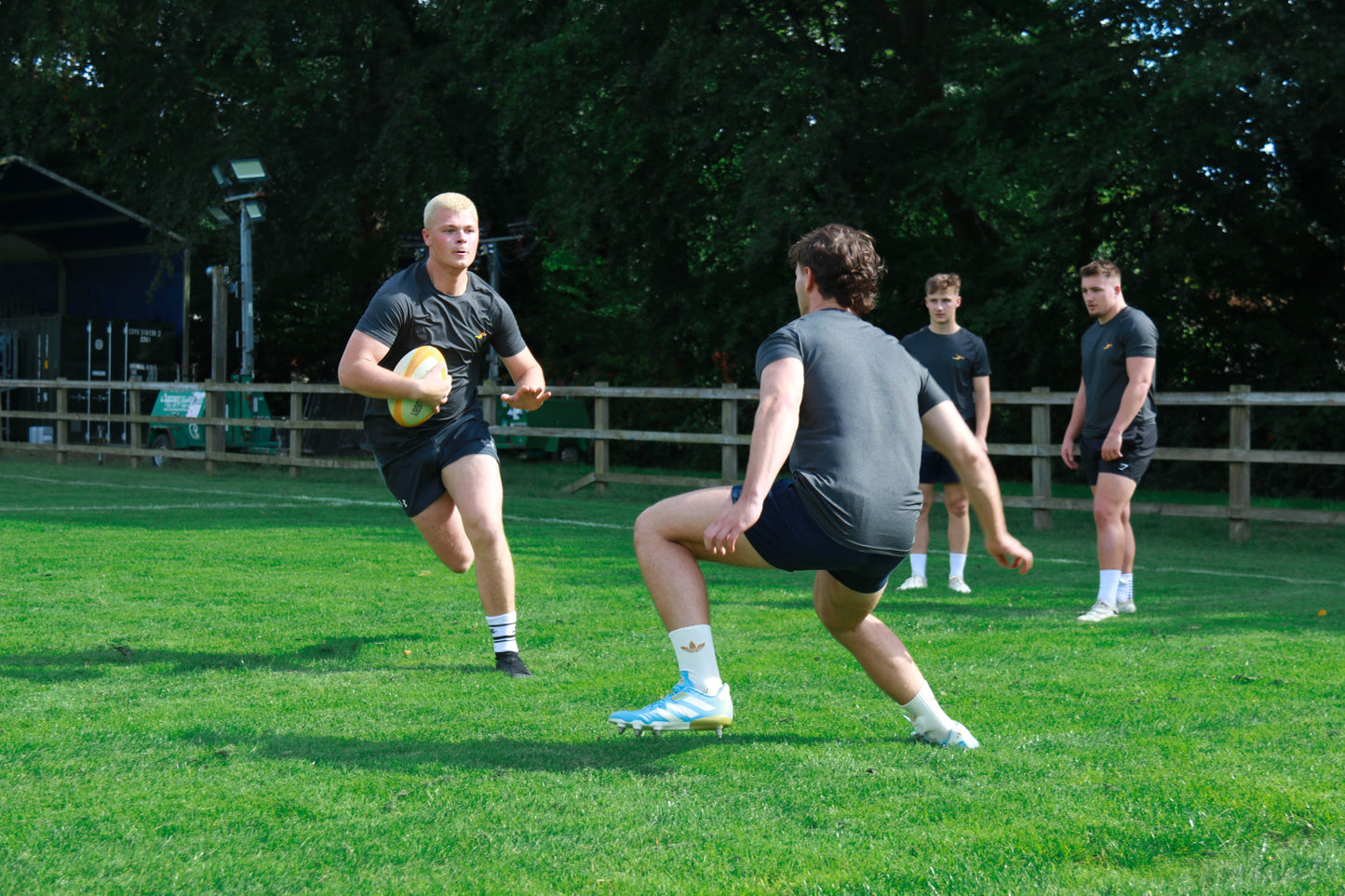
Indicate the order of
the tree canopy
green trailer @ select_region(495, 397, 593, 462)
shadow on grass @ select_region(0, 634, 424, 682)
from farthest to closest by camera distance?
green trailer @ select_region(495, 397, 593, 462) → the tree canopy → shadow on grass @ select_region(0, 634, 424, 682)

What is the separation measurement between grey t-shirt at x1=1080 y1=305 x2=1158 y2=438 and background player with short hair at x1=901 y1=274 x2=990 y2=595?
2.78ft

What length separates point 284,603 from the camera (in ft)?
24.0

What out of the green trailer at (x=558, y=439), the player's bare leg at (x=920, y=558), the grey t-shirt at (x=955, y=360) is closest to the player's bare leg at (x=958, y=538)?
the player's bare leg at (x=920, y=558)

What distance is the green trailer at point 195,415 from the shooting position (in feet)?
70.9

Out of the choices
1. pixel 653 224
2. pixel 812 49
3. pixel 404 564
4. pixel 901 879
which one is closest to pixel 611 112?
pixel 653 224

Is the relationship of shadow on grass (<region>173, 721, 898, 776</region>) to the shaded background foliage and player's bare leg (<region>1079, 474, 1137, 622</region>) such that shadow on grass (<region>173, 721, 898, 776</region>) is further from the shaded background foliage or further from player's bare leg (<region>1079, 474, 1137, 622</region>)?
the shaded background foliage

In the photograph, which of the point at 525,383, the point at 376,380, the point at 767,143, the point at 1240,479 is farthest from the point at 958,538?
the point at 767,143

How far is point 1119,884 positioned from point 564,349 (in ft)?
83.0

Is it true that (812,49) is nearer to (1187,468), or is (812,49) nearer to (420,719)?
(1187,468)

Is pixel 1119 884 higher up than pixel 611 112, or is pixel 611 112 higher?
pixel 611 112

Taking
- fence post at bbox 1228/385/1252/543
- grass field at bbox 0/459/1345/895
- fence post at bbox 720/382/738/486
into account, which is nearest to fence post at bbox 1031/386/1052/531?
fence post at bbox 1228/385/1252/543

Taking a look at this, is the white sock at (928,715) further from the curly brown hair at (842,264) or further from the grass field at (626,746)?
the curly brown hair at (842,264)

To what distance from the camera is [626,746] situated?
430 centimetres

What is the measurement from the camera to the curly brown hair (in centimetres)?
396
